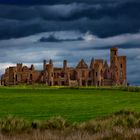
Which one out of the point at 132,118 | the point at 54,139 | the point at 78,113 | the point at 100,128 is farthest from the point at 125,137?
the point at 78,113

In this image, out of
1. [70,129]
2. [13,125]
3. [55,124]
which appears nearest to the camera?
[70,129]

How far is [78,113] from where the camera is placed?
32.2 metres

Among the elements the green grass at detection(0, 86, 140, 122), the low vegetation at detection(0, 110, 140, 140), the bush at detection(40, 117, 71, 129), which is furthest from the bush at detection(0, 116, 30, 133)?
the green grass at detection(0, 86, 140, 122)

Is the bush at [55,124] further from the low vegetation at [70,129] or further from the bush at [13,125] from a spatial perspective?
the bush at [13,125]

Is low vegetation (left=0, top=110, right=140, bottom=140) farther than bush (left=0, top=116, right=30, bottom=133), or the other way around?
bush (left=0, top=116, right=30, bottom=133)

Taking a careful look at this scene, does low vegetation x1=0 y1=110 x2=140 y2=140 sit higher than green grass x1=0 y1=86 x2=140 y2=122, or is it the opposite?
green grass x1=0 y1=86 x2=140 y2=122

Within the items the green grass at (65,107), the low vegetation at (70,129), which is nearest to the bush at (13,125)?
the low vegetation at (70,129)

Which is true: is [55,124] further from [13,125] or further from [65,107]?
[65,107]

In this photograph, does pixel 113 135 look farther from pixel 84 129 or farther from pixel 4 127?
pixel 4 127

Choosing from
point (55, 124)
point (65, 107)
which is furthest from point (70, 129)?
point (65, 107)

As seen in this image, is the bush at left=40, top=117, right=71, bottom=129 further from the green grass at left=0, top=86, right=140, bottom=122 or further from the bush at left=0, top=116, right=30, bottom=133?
the green grass at left=0, top=86, right=140, bottom=122

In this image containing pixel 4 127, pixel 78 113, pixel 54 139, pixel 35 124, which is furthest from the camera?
pixel 78 113

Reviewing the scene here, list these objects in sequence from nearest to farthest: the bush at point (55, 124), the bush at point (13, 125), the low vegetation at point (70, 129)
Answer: the low vegetation at point (70, 129)
the bush at point (13, 125)
the bush at point (55, 124)

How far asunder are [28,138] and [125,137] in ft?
10.9
